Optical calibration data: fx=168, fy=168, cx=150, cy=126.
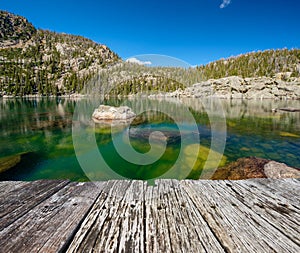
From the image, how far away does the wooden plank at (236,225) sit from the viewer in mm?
1599

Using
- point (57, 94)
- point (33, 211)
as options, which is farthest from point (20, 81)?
point (33, 211)

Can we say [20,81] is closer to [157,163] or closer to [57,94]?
[57,94]

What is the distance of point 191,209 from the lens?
2.22 meters

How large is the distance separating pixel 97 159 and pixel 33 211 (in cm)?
873

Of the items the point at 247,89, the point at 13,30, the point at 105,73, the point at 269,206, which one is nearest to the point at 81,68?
the point at 105,73

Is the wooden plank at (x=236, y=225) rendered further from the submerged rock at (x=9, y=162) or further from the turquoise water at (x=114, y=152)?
the submerged rock at (x=9, y=162)

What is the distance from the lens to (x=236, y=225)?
1.90m

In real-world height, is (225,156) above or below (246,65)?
below

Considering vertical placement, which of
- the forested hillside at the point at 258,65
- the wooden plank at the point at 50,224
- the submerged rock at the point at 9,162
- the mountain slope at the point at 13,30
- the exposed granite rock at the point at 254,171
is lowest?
the submerged rock at the point at 9,162

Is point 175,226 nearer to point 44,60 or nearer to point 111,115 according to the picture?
point 111,115

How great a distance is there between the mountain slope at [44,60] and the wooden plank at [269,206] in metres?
118

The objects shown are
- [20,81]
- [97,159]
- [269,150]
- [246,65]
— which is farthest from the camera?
[246,65]

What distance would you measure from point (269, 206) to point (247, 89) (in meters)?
105

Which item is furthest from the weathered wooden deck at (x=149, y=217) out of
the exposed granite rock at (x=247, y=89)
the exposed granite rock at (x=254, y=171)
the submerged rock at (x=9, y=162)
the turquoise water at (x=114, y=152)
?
the exposed granite rock at (x=247, y=89)
